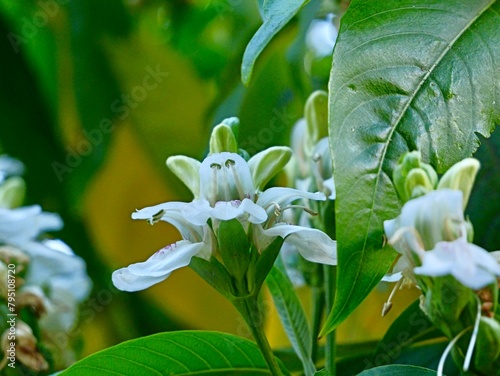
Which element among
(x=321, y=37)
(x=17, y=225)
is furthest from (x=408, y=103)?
(x=321, y=37)

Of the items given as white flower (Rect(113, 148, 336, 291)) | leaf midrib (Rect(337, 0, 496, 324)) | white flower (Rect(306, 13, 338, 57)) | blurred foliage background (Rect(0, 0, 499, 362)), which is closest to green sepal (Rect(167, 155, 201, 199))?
white flower (Rect(113, 148, 336, 291))

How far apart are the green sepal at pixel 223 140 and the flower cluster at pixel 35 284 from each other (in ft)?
0.69

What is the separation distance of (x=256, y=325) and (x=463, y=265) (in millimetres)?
133

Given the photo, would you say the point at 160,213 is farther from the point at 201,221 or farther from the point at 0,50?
the point at 0,50

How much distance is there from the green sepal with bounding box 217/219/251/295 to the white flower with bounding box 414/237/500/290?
0.35 ft

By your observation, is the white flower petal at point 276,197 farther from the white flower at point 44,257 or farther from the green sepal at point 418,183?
the white flower at point 44,257

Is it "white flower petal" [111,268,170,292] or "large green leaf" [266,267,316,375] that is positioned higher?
"white flower petal" [111,268,170,292]

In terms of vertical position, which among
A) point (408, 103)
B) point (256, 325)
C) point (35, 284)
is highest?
point (408, 103)

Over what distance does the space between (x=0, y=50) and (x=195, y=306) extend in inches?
14.8

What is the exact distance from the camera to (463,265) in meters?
0.27

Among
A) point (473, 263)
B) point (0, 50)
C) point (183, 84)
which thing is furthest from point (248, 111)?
point (473, 263)

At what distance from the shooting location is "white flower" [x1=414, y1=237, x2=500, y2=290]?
27cm

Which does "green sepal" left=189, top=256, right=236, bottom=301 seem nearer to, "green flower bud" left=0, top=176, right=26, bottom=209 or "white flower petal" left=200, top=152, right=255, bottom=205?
"white flower petal" left=200, top=152, right=255, bottom=205

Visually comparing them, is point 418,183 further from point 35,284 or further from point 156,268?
point 35,284
